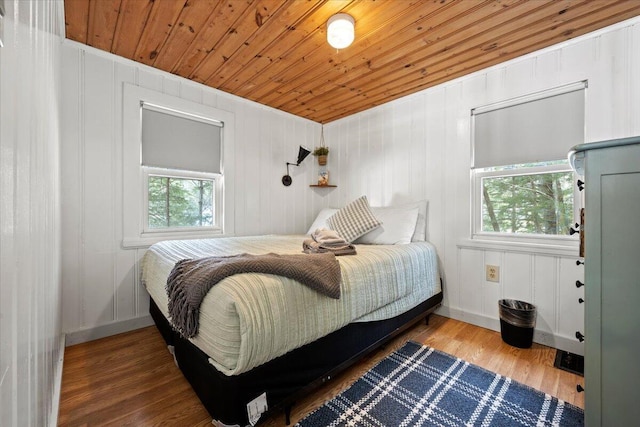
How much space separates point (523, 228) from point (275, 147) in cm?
273

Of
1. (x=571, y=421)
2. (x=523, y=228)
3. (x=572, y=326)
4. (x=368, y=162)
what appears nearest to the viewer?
(x=571, y=421)

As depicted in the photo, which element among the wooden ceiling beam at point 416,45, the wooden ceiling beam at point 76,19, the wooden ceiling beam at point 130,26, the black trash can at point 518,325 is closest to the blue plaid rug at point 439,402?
the black trash can at point 518,325

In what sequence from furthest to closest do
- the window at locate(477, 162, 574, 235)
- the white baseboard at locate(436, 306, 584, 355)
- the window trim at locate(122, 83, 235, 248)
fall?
the window trim at locate(122, 83, 235, 248)
the window at locate(477, 162, 574, 235)
the white baseboard at locate(436, 306, 584, 355)

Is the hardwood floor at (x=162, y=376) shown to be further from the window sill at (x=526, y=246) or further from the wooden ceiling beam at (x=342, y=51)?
the wooden ceiling beam at (x=342, y=51)

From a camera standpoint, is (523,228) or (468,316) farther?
(468,316)

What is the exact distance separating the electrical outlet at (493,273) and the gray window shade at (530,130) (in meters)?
0.91

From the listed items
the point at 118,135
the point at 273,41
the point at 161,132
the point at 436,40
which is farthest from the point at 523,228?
the point at 118,135

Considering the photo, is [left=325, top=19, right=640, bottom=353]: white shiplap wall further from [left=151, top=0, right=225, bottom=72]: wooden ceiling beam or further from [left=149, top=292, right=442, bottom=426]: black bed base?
[left=151, top=0, right=225, bottom=72]: wooden ceiling beam

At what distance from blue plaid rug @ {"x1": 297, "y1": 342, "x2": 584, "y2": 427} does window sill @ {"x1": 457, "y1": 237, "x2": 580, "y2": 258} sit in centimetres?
104

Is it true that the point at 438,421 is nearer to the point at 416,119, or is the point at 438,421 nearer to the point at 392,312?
the point at 392,312

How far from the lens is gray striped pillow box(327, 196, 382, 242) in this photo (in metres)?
2.47

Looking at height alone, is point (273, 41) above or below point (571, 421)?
above

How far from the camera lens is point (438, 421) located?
4.28 ft

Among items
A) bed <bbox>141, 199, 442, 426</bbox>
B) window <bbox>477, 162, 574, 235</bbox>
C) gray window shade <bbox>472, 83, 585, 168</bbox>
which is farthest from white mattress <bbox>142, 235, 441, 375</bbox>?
gray window shade <bbox>472, 83, 585, 168</bbox>
